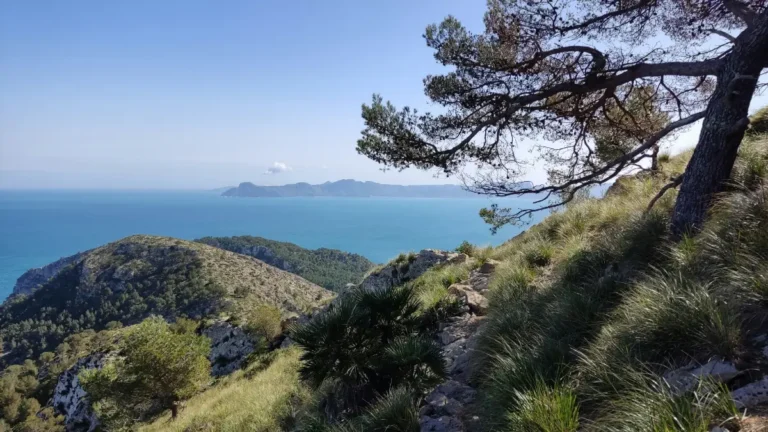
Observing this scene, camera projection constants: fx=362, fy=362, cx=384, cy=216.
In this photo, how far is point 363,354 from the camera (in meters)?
5.21

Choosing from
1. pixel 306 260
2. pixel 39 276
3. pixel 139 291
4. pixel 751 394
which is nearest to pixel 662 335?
pixel 751 394

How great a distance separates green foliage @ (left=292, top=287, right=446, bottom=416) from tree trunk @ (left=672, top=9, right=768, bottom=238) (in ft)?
11.9

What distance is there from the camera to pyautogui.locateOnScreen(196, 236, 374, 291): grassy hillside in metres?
107

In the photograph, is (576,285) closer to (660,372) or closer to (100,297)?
(660,372)

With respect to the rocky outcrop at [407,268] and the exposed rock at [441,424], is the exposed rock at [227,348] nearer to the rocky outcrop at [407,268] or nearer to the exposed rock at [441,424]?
the rocky outcrop at [407,268]

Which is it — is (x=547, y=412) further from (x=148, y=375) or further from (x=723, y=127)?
(x=148, y=375)

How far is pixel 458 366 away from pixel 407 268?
10525 millimetres

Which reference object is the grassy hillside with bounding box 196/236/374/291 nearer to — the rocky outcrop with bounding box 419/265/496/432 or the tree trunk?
the rocky outcrop with bounding box 419/265/496/432

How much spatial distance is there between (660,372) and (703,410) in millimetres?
564

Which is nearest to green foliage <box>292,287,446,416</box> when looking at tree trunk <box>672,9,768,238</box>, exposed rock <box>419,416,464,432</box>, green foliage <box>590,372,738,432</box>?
exposed rock <box>419,416,464,432</box>

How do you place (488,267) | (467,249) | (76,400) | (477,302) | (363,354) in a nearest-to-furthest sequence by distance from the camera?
(363,354) < (477,302) < (488,267) < (467,249) < (76,400)

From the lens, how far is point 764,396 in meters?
1.89

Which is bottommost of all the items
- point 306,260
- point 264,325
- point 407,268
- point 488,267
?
point 306,260

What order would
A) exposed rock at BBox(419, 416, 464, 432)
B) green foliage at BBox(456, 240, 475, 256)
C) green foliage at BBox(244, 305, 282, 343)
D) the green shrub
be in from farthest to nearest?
green foliage at BBox(244, 305, 282, 343) < green foliage at BBox(456, 240, 475, 256) < exposed rock at BBox(419, 416, 464, 432) < the green shrub
